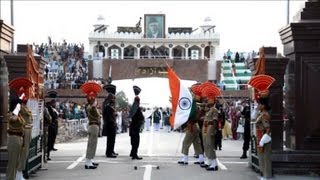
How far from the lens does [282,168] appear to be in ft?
44.4

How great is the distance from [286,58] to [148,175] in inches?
150

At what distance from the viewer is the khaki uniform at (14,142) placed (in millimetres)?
11578

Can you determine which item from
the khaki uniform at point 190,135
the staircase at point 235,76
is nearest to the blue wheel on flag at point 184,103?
the khaki uniform at point 190,135

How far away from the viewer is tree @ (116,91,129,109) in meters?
40.9

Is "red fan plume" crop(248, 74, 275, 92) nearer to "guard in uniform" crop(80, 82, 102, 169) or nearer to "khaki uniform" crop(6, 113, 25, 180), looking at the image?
"guard in uniform" crop(80, 82, 102, 169)

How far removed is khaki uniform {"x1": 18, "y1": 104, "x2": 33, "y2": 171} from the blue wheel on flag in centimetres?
440

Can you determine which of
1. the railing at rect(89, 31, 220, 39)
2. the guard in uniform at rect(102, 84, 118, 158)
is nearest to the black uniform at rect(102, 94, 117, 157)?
the guard in uniform at rect(102, 84, 118, 158)

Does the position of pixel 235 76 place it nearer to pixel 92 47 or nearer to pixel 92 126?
pixel 92 47

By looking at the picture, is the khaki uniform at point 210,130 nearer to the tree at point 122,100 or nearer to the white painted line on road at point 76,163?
the white painted line on road at point 76,163

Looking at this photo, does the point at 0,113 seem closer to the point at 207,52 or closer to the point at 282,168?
the point at 282,168

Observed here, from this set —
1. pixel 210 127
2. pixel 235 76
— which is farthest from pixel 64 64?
pixel 210 127

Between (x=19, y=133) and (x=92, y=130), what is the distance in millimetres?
3518

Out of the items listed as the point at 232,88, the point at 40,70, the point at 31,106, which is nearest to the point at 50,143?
the point at 40,70

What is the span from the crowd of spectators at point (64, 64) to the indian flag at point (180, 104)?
3844 centimetres
